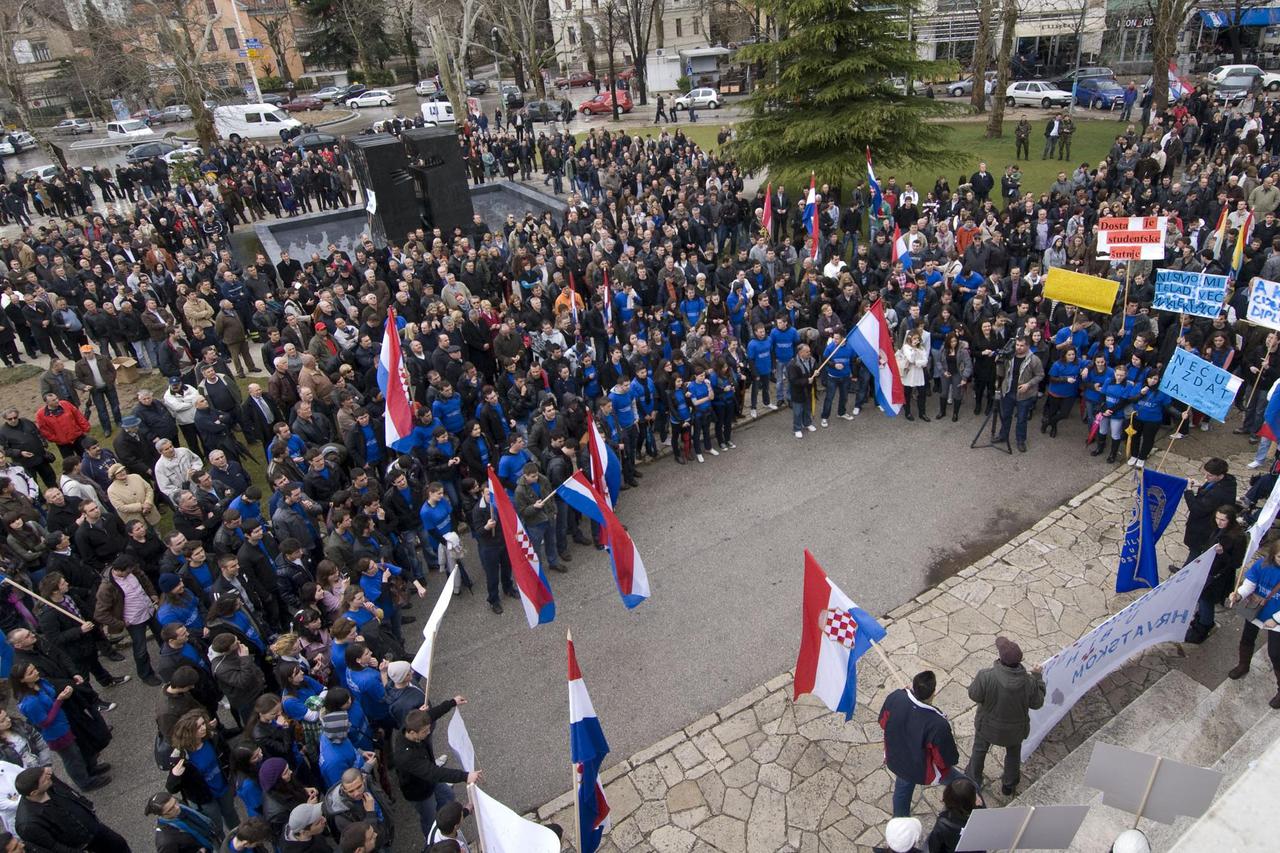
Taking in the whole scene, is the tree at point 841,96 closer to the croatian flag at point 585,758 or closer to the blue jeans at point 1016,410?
the blue jeans at point 1016,410

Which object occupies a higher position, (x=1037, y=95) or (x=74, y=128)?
(x=74, y=128)

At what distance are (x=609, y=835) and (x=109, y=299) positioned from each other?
15310 mm

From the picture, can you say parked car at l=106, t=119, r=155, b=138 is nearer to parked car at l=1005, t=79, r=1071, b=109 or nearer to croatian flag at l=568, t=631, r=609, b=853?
parked car at l=1005, t=79, r=1071, b=109

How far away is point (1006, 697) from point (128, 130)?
5634 centimetres

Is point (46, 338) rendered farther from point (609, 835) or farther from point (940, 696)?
point (940, 696)

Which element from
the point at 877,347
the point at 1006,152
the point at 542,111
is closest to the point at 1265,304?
the point at 877,347

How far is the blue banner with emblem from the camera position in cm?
827

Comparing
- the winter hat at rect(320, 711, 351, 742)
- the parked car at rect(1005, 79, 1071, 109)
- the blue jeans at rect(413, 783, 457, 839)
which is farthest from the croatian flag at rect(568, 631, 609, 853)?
the parked car at rect(1005, 79, 1071, 109)

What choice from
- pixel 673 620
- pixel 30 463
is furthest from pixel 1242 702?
pixel 30 463

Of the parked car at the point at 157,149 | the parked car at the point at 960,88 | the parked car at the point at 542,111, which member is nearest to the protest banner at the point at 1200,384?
the parked car at the point at 157,149

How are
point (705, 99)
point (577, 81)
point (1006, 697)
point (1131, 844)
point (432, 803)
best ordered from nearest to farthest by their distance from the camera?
point (1131, 844)
point (1006, 697)
point (432, 803)
point (705, 99)
point (577, 81)

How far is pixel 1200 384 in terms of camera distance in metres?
9.84

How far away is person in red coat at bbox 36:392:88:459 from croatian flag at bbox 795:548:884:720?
34.7ft

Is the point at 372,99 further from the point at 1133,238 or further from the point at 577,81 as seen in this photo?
the point at 1133,238
